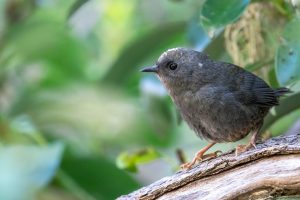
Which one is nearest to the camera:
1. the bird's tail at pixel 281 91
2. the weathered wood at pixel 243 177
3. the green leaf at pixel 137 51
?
the weathered wood at pixel 243 177

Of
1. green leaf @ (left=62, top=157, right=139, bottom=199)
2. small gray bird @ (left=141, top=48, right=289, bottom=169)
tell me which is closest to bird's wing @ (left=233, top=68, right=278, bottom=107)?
small gray bird @ (left=141, top=48, right=289, bottom=169)

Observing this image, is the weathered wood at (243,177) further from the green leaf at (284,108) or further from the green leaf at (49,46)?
the green leaf at (49,46)

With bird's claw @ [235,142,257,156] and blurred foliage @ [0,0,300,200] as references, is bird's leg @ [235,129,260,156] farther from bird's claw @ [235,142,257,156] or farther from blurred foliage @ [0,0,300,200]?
blurred foliage @ [0,0,300,200]

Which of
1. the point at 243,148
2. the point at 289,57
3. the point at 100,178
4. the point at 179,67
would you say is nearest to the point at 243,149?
the point at 243,148

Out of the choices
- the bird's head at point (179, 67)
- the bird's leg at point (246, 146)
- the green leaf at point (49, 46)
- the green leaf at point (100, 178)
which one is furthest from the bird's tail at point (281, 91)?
the green leaf at point (49, 46)

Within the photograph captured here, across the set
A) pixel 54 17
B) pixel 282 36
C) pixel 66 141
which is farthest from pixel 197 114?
pixel 54 17

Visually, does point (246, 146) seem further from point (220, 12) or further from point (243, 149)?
point (220, 12)
